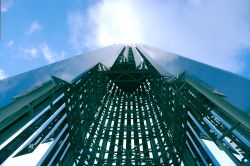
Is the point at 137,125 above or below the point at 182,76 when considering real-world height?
above

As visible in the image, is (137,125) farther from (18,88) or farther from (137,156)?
(18,88)

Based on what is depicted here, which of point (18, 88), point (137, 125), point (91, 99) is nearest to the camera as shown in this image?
point (18, 88)

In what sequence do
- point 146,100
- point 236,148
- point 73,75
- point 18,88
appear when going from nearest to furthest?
point 18,88 → point 236,148 → point 73,75 → point 146,100

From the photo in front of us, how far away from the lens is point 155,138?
1917cm

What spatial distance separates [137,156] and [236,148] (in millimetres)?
10476

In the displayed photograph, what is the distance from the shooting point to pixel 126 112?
74.7ft

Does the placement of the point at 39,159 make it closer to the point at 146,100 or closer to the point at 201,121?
the point at 201,121

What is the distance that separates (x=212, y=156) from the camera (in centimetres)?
1206

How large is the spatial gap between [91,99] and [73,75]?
6.91 metres

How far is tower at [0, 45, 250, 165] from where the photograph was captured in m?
8.33

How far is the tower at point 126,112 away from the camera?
8328 mm

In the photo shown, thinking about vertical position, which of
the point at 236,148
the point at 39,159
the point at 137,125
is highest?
the point at 137,125

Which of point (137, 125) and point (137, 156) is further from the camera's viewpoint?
point (137, 125)

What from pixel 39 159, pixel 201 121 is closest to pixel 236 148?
pixel 201 121
